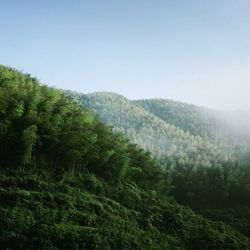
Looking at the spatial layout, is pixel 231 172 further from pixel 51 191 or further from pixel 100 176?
pixel 51 191

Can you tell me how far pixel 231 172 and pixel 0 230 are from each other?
81.7 m

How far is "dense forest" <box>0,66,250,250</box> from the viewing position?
978 inches

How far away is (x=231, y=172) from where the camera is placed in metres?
97.1

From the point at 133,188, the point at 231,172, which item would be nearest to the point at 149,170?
the point at 133,188

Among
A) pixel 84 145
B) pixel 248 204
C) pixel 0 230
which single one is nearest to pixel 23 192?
pixel 0 230

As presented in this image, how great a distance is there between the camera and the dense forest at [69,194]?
24844 millimetres

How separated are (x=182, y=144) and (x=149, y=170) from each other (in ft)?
462

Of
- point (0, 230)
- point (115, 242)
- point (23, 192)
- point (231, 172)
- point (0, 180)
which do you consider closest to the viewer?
point (0, 230)

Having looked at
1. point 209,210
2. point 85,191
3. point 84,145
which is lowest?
point 209,210

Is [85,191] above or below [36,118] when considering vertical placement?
below

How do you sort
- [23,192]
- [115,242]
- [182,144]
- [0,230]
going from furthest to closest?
[182,144], [23,192], [115,242], [0,230]

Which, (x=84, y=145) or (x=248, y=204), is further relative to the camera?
(x=248, y=204)

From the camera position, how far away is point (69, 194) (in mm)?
32469

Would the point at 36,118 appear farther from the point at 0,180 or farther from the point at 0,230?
the point at 0,230
